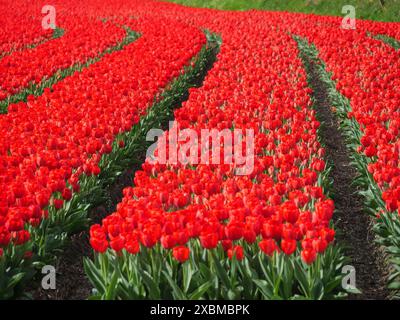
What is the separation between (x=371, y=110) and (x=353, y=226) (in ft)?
9.08

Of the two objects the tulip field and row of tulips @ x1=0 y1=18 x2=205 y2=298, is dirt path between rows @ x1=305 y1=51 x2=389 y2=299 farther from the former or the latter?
row of tulips @ x1=0 y1=18 x2=205 y2=298

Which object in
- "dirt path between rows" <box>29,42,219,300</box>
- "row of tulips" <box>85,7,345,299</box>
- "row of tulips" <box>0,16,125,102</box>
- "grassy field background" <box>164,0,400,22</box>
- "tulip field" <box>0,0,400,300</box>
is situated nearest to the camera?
"row of tulips" <box>85,7,345,299</box>

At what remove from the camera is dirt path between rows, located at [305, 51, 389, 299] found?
5.26 meters

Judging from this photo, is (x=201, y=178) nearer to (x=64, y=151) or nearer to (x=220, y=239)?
(x=220, y=239)

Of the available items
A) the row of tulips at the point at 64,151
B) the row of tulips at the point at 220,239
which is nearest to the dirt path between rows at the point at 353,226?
the row of tulips at the point at 220,239

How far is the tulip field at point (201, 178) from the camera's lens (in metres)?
3.99

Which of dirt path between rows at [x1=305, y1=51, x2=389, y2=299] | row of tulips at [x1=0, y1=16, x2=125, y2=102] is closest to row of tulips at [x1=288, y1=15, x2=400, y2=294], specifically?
dirt path between rows at [x1=305, y1=51, x2=389, y2=299]

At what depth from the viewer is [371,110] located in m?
8.61

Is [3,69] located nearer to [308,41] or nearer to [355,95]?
[355,95]

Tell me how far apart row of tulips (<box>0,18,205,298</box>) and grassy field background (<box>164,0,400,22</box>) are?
1363cm

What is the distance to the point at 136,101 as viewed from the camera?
857 centimetres

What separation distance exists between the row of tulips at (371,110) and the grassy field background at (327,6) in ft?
20.9

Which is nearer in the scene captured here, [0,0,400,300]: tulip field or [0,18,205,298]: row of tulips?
[0,0,400,300]: tulip field
